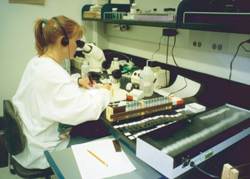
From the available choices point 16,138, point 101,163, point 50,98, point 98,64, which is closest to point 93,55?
point 98,64

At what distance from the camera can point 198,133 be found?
0.91 metres

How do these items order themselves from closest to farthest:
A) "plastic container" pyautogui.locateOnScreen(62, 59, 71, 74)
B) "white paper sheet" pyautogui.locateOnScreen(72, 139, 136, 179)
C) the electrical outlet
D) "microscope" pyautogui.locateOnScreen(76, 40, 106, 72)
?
"white paper sheet" pyautogui.locateOnScreen(72, 139, 136, 179)
the electrical outlet
"microscope" pyautogui.locateOnScreen(76, 40, 106, 72)
"plastic container" pyautogui.locateOnScreen(62, 59, 71, 74)

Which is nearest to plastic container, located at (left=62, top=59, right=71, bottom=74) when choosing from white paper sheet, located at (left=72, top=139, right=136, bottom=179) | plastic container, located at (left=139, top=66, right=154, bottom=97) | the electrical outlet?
plastic container, located at (left=139, top=66, right=154, bottom=97)

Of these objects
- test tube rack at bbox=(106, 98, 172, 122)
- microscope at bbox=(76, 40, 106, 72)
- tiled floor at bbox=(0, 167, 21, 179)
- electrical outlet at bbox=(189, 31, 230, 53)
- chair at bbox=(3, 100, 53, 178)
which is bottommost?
tiled floor at bbox=(0, 167, 21, 179)

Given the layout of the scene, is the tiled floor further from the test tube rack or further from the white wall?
the test tube rack

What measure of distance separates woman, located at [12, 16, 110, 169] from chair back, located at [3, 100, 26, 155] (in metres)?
0.05

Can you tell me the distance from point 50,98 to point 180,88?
942 millimetres

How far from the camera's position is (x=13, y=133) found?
1.15 metres

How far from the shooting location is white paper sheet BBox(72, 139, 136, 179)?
87 centimetres

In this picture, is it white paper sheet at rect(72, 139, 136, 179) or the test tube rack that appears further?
the test tube rack

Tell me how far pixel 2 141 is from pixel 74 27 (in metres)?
1.49

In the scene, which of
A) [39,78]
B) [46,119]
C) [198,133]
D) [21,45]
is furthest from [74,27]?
[21,45]

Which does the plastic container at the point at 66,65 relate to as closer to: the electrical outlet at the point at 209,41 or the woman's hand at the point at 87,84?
the woman's hand at the point at 87,84

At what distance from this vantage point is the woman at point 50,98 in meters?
1.11
